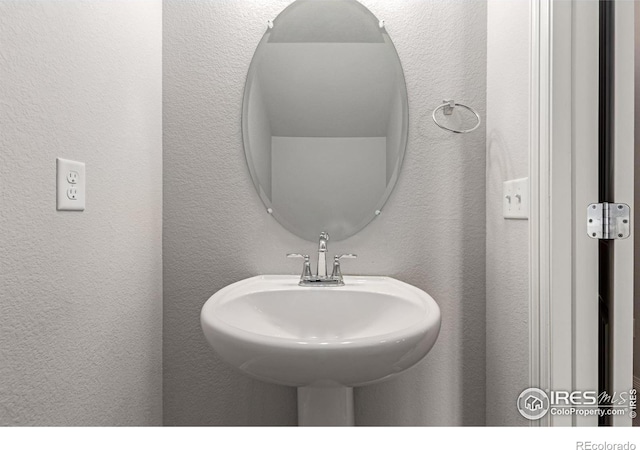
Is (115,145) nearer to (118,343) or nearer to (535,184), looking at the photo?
(118,343)

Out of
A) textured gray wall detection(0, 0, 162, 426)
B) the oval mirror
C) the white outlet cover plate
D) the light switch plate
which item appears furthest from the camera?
the oval mirror

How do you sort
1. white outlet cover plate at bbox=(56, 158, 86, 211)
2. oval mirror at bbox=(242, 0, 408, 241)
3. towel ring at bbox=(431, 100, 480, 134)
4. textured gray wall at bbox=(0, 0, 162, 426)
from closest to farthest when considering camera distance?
textured gray wall at bbox=(0, 0, 162, 426) → white outlet cover plate at bbox=(56, 158, 86, 211) → towel ring at bbox=(431, 100, 480, 134) → oval mirror at bbox=(242, 0, 408, 241)

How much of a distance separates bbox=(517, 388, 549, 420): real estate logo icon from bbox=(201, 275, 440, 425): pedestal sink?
0.89 ft

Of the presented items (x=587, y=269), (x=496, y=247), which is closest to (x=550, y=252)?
(x=587, y=269)

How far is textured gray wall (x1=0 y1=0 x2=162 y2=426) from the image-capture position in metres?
0.70

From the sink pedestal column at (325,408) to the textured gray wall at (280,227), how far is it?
0.87 ft

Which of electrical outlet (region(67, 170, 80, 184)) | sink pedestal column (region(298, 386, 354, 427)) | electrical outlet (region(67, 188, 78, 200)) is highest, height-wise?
electrical outlet (region(67, 170, 80, 184))

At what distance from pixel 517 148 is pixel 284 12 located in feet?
2.63

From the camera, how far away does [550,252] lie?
85cm

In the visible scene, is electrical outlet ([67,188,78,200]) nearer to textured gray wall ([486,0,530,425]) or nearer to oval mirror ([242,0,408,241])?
oval mirror ([242,0,408,241])

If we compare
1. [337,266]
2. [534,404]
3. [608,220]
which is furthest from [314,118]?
[534,404]

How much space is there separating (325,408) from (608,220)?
742mm

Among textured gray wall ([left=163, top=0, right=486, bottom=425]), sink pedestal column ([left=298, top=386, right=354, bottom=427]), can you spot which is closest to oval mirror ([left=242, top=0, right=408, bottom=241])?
textured gray wall ([left=163, top=0, right=486, bottom=425])

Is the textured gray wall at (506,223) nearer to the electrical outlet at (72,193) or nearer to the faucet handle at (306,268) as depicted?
the faucet handle at (306,268)
